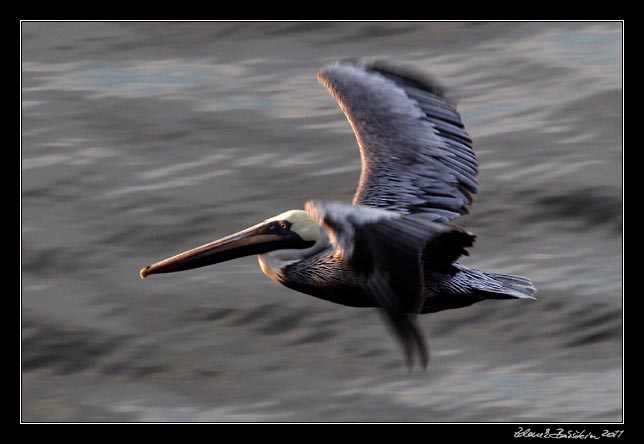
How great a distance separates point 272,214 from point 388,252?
4673 millimetres

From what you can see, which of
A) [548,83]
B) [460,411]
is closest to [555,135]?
[548,83]

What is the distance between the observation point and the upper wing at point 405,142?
26.1 feet

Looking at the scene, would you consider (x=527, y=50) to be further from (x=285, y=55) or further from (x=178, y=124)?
(x=178, y=124)

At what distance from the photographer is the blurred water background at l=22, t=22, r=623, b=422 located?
990 cm

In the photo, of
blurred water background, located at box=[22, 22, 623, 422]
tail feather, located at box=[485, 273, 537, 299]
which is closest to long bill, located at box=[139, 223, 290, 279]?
tail feather, located at box=[485, 273, 537, 299]

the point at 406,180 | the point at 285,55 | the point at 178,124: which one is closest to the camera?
the point at 406,180

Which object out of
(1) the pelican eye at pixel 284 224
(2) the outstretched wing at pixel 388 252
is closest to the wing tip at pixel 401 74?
(1) the pelican eye at pixel 284 224

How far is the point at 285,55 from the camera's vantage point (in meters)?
13.3

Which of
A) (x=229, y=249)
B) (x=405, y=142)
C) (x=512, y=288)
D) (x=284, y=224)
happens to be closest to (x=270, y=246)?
(x=284, y=224)

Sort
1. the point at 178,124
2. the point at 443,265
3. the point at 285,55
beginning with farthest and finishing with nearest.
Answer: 1. the point at 285,55
2. the point at 178,124
3. the point at 443,265

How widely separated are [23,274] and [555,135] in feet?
16.5

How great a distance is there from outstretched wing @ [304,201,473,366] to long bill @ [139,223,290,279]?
1323 mm

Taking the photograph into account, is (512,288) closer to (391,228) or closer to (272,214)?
(391,228)

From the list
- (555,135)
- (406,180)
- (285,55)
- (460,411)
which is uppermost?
(285,55)
